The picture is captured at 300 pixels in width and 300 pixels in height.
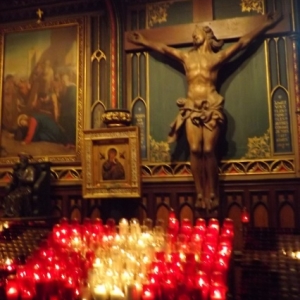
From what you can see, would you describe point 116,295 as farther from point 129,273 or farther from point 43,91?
point 43,91

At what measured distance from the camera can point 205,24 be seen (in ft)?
19.1

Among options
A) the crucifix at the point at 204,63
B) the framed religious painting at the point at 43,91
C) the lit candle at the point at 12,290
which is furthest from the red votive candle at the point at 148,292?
the framed religious painting at the point at 43,91

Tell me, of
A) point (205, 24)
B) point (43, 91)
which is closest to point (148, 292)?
point (205, 24)

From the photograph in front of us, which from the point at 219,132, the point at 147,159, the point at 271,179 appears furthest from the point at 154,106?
the point at 271,179

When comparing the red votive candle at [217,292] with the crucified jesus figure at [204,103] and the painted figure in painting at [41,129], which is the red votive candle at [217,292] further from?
the painted figure in painting at [41,129]

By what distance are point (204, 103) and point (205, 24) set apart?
1.21m

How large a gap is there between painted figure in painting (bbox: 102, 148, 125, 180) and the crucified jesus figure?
0.72 metres

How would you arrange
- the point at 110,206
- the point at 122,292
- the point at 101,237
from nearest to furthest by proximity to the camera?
the point at 122,292 → the point at 101,237 → the point at 110,206

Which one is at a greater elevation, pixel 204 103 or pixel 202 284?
pixel 204 103

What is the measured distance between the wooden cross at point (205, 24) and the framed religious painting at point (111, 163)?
1361 millimetres

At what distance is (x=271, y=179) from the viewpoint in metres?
5.32

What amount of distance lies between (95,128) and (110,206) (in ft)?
3.55

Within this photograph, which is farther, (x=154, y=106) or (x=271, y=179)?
(x=154, y=106)

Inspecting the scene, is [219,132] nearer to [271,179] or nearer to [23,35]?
[271,179]
